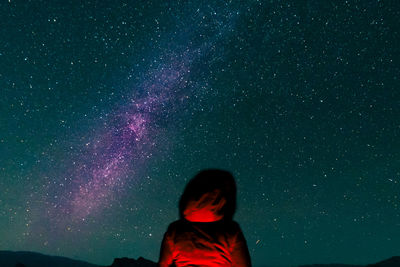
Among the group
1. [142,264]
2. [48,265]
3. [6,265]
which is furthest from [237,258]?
[48,265]

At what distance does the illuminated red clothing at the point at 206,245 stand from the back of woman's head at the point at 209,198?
7 cm

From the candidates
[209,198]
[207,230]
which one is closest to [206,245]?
[207,230]

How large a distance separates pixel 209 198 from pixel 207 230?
9.4 inches

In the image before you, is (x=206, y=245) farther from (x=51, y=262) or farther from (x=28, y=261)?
(x=51, y=262)

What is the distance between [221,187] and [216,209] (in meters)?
0.17

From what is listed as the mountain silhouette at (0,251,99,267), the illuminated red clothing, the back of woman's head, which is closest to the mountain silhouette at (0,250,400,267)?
the mountain silhouette at (0,251,99,267)

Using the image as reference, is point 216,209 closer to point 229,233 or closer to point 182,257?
point 229,233

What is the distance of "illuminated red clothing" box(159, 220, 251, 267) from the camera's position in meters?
2.12

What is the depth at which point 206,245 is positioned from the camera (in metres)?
2.13

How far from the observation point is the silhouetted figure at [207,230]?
213cm

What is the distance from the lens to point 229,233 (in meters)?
2.15

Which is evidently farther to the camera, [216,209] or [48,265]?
[48,265]

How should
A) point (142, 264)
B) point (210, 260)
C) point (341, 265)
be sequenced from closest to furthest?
point (210, 260) < point (142, 264) < point (341, 265)

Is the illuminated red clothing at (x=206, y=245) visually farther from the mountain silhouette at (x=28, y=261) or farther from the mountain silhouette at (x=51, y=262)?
the mountain silhouette at (x=28, y=261)
